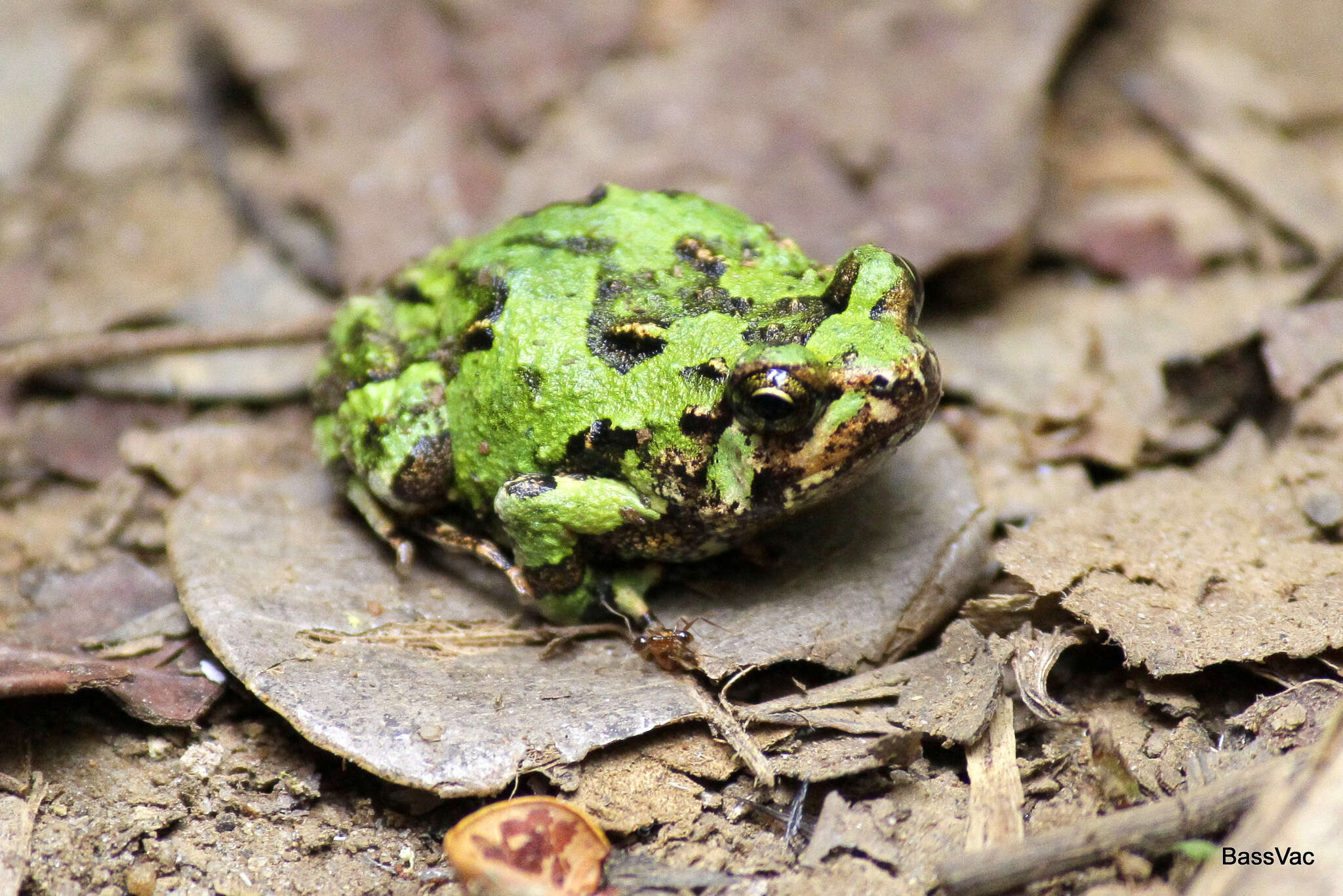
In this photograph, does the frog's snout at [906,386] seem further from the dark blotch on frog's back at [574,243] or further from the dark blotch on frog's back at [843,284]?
the dark blotch on frog's back at [574,243]

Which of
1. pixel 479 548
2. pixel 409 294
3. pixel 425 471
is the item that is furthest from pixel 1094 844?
pixel 409 294

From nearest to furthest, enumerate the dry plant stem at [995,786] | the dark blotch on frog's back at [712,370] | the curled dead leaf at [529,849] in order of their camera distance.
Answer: the curled dead leaf at [529,849]
the dry plant stem at [995,786]
the dark blotch on frog's back at [712,370]

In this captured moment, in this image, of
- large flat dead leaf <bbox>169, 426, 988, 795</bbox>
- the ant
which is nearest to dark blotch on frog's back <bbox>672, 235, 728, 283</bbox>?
large flat dead leaf <bbox>169, 426, 988, 795</bbox>

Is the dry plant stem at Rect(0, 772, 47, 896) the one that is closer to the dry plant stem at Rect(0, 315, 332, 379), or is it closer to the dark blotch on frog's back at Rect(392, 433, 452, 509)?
the dark blotch on frog's back at Rect(392, 433, 452, 509)

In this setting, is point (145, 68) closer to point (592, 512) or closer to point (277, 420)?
point (277, 420)

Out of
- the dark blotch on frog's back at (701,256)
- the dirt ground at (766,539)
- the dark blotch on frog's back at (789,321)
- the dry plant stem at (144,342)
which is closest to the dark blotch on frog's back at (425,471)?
the dirt ground at (766,539)

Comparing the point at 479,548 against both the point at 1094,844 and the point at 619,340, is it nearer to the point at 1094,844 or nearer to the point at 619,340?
the point at 619,340

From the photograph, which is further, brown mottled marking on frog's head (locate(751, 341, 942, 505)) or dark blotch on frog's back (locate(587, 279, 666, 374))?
dark blotch on frog's back (locate(587, 279, 666, 374))
